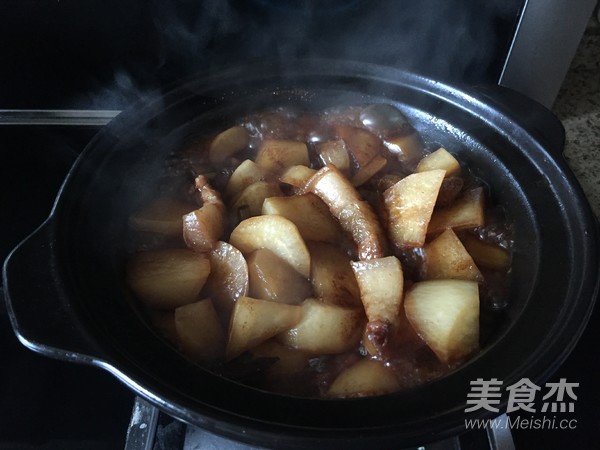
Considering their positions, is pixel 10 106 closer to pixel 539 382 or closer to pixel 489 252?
pixel 489 252

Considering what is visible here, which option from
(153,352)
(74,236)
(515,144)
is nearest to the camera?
(153,352)

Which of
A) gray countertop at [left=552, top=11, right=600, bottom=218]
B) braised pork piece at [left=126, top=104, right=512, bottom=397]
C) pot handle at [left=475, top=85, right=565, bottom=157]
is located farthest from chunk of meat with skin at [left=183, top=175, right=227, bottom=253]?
gray countertop at [left=552, top=11, right=600, bottom=218]

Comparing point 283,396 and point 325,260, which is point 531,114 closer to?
point 325,260

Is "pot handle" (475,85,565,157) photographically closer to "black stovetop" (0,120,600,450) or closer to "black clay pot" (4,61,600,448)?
"black clay pot" (4,61,600,448)

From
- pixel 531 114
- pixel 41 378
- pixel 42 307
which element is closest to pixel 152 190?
pixel 42 307

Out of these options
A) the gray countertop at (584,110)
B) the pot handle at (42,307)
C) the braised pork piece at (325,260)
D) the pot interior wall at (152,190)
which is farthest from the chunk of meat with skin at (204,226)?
the gray countertop at (584,110)

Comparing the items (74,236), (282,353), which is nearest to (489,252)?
(282,353)

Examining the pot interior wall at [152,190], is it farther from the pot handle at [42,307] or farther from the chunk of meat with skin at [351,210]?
the chunk of meat with skin at [351,210]
